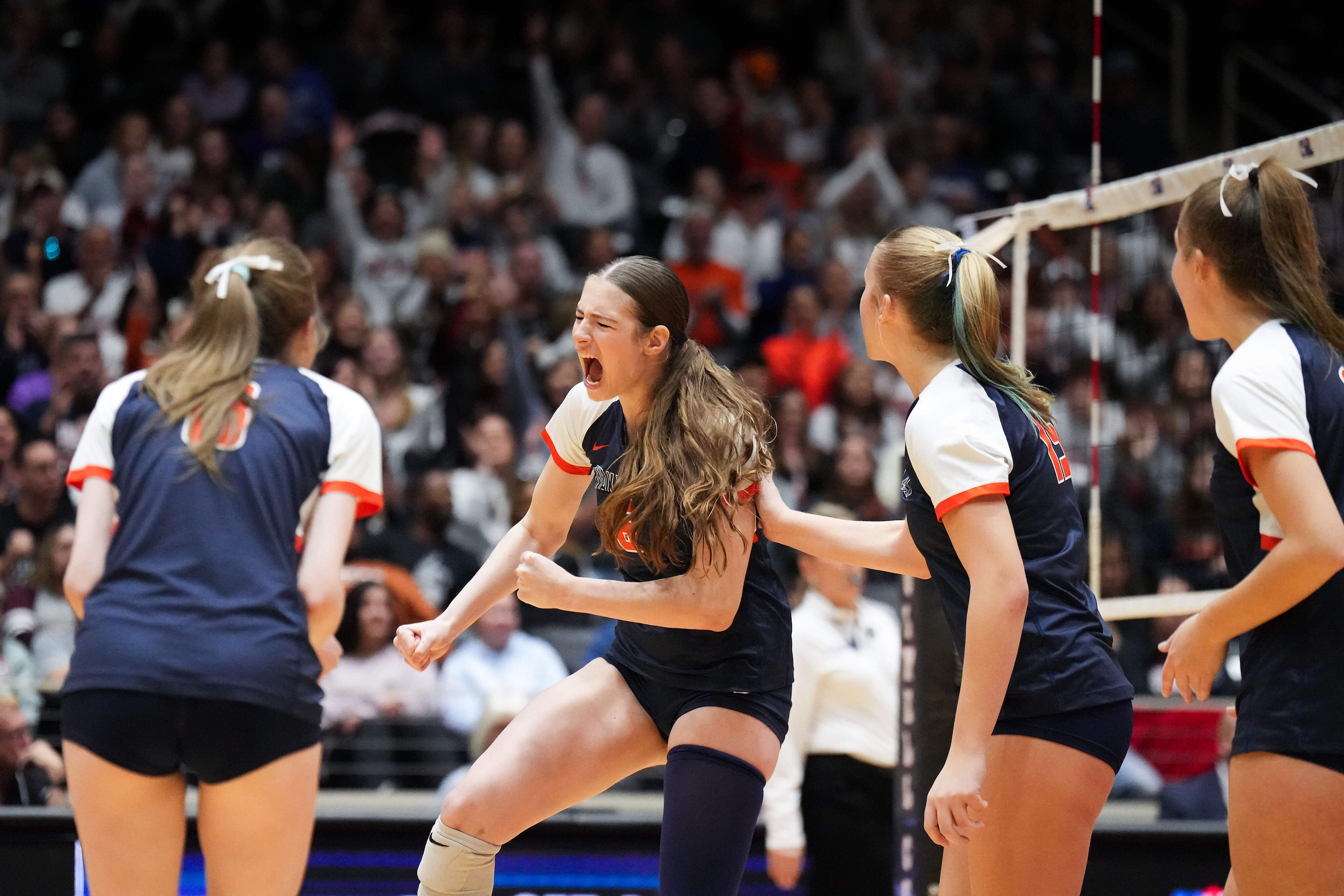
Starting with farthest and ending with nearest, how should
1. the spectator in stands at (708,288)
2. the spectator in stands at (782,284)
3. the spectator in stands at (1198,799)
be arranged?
the spectator in stands at (782,284) < the spectator in stands at (708,288) < the spectator in stands at (1198,799)

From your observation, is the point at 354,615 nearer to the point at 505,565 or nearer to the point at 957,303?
the point at 505,565

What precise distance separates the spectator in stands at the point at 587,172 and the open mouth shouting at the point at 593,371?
7186mm

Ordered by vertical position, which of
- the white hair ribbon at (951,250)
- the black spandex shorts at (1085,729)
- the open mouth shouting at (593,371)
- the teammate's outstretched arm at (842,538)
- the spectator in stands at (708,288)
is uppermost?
the spectator in stands at (708,288)

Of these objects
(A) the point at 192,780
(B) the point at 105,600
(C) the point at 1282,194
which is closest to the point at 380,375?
(A) the point at 192,780

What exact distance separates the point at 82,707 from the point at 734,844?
1.37 m

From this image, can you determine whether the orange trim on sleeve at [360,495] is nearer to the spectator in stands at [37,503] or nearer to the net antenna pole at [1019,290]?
the net antenna pole at [1019,290]

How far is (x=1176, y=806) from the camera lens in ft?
18.2

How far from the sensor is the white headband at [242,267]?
3.28m

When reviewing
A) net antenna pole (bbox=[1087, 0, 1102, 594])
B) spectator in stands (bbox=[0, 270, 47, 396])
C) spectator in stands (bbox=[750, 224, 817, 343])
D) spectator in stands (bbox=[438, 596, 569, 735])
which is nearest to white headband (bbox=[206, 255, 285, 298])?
net antenna pole (bbox=[1087, 0, 1102, 594])

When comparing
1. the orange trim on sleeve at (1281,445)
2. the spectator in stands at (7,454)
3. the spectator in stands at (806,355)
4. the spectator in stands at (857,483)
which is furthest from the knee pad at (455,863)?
the spectator in stands at (806,355)

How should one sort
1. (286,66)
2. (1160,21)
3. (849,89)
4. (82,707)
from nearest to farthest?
(82,707) < (286,66) < (849,89) < (1160,21)

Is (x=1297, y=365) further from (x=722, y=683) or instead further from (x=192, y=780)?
(x=192, y=780)

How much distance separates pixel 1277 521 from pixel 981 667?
25.0 inches

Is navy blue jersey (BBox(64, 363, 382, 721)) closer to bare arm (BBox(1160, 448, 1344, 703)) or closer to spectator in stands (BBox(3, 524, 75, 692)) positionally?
bare arm (BBox(1160, 448, 1344, 703))
